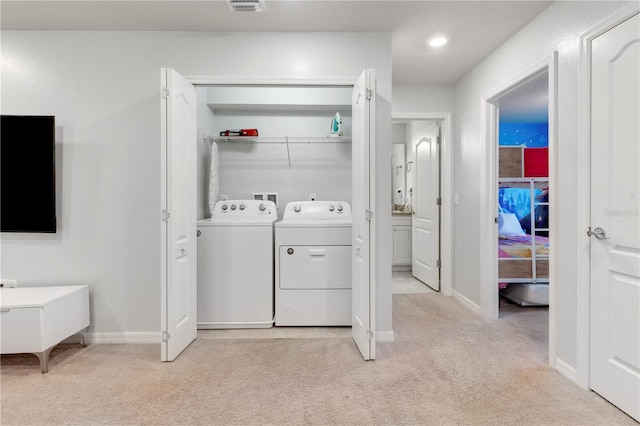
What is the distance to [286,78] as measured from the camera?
8.87ft

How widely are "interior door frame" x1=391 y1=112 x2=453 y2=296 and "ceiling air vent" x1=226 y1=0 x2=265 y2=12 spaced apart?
2.03m

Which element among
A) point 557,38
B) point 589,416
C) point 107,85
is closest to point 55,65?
point 107,85

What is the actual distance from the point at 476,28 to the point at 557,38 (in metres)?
0.59

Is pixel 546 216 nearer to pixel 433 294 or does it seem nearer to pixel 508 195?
pixel 508 195

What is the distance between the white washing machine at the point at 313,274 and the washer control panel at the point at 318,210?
45 centimetres

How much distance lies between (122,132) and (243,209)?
3.92 feet

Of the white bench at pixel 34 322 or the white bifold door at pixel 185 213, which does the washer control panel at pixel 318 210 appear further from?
the white bench at pixel 34 322

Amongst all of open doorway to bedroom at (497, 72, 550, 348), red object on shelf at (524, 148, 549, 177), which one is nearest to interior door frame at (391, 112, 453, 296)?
open doorway to bedroom at (497, 72, 550, 348)

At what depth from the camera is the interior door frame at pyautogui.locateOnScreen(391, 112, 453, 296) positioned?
3.97m

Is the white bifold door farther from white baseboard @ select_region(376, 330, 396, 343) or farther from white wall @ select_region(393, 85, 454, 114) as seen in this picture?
white wall @ select_region(393, 85, 454, 114)

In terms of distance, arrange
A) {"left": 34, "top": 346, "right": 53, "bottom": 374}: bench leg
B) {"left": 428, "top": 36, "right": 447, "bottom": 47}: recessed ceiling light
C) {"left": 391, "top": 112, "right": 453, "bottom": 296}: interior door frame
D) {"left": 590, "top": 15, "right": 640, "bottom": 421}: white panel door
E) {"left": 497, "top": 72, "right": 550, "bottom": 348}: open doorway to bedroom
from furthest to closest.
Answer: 1. {"left": 391, "top": 112, "right": 453, "bottom": 296}: interior door frame
2. {"left": 497, "top": 72, "right": 550, "bottom": 348}: open doorway to bedroom
3. {"left": 428, "top": 36, "right": 447, "bottom": 47}: recessed ceiling light
4. {"left": 34, "top": 346, "right": 53, "bottom": 374}: bench leg
5. {"left": 590, "top": 15, "right": 640, "bottom": 421}: white panel door

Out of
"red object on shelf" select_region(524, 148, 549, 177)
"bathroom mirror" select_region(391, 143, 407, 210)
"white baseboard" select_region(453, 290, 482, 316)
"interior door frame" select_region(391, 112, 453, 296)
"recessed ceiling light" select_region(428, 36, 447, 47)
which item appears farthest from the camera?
"bathroom mirror" select_region(391, 143, 407, 210)

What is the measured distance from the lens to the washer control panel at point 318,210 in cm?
345

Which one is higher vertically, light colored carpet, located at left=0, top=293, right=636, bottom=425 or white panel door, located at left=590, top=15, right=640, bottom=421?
white panel door, located at left=590, top=15, right=640, bottom=421
